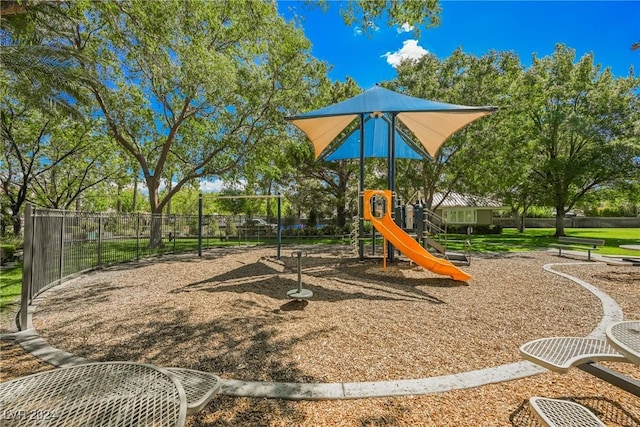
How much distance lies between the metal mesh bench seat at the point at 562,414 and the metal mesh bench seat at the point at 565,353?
0.83 feet

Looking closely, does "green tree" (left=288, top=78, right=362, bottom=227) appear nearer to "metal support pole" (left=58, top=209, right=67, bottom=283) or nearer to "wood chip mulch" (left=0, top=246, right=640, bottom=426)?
"wood chip mulch" (left=0, top=246, right=640, bottom=426)

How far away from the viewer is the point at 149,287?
24.0 ft

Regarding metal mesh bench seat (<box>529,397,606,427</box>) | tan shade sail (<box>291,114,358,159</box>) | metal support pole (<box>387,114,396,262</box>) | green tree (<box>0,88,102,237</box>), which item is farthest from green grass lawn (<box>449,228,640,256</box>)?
green tree (<box>0,88,102,237</box>)

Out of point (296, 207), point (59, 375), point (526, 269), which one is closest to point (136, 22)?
point (59, 375)

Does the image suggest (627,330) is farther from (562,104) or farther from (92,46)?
(562,104)

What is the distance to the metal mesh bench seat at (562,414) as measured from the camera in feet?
6.74

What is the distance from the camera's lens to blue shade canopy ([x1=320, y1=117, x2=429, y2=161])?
1394 cm

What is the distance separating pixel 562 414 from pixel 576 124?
24547mm

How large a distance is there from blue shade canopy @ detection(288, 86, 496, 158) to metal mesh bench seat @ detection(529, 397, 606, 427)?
8.13 meters

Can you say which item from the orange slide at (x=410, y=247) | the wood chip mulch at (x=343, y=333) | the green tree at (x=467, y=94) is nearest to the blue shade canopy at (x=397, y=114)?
the orange slide at (x=410, y=247)

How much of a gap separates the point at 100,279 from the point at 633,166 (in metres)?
28.7

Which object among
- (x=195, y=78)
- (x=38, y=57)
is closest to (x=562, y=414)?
(x=38, y=57)

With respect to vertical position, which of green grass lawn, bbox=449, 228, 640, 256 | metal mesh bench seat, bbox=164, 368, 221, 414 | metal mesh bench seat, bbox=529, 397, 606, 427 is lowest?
green grass lawn, bbox=449, 228, 640, 256

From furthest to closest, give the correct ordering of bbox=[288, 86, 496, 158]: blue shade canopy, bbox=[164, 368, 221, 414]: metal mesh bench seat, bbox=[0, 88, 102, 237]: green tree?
1. bbox=[0, 88, 102, 237]: green tree
2. bbox=[288, 86, 496, 158]: blue shade canopy
3. bbox=[164, 368, 221, 414]: metal mesh bench seat
